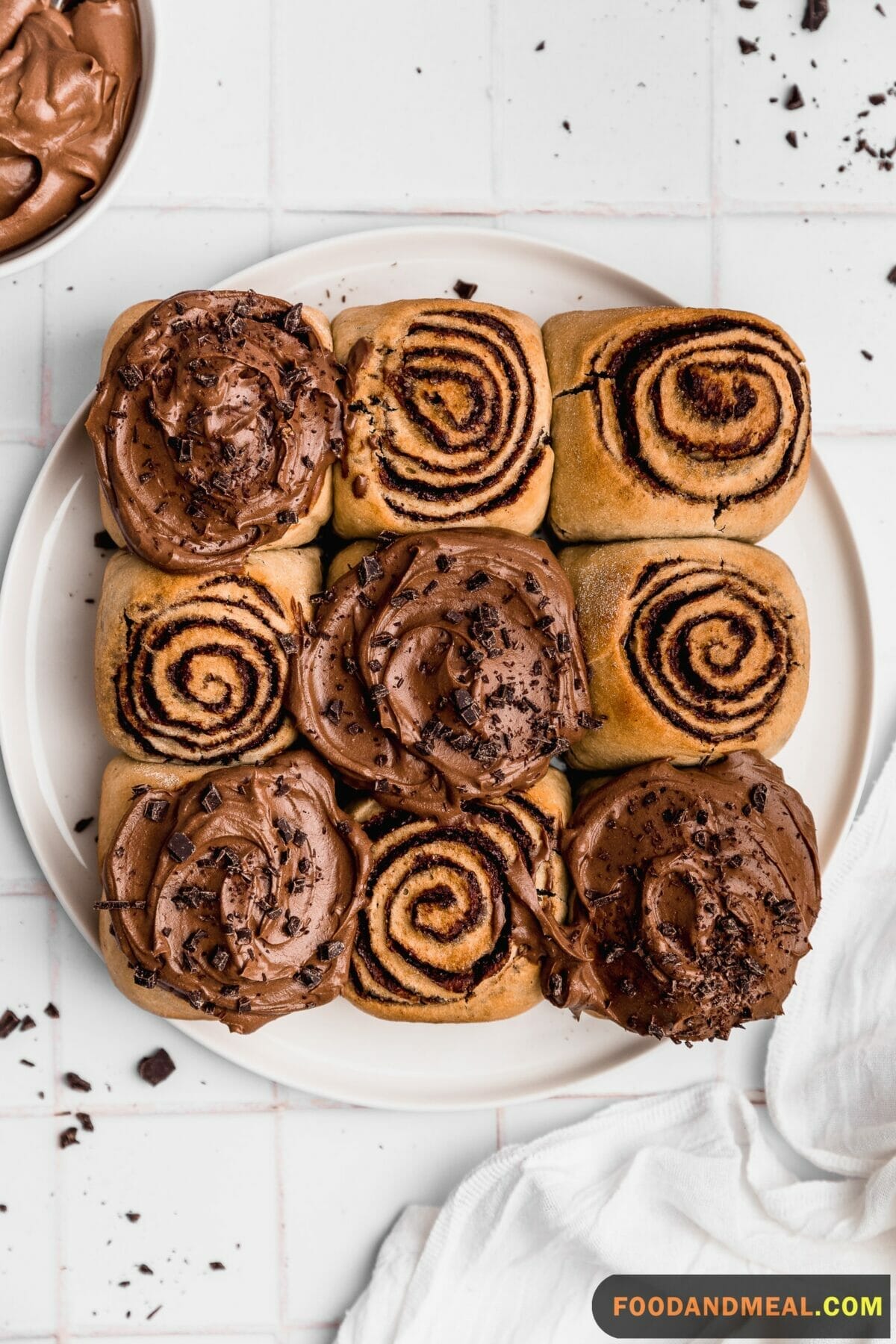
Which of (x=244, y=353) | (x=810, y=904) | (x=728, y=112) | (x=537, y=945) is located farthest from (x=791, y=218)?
(x=537, y=945)

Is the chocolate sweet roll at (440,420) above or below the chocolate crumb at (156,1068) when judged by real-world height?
above

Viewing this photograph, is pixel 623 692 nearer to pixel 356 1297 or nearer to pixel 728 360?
pixel 728 360

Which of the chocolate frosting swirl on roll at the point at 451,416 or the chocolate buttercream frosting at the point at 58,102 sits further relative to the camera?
the chocolate frosting swirl on roll at the point at 451,416

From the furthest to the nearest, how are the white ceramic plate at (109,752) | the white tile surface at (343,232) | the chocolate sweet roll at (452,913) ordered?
1. the white tile surface at (343,232)
2. the white ceramic plate at (109,752)
3. the chocolate sweet roll at (452,913)

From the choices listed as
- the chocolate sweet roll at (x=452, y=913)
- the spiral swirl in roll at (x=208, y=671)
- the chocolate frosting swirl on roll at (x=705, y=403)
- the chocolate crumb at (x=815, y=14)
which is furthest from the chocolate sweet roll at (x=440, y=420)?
the chocolate crumb at (x=815, y=14)

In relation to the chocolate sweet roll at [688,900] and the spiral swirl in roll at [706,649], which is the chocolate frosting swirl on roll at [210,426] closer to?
the spiral swirl in roll at [706,649]

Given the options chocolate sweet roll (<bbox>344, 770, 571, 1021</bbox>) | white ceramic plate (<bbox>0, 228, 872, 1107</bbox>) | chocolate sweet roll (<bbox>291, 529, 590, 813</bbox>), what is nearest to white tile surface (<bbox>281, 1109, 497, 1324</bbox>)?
white ceramic plate (<bbox>0, 228, 872, 1107</bbox>)

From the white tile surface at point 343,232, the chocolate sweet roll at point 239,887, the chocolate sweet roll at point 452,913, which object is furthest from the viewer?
the white tile surface at point 343,232
